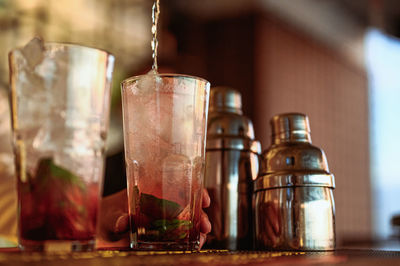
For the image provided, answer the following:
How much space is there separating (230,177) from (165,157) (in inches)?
9.7

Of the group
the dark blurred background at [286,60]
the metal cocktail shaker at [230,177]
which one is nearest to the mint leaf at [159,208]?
the metal cocktail shaker at [230,177]

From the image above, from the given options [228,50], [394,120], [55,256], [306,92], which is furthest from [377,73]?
[55,256]

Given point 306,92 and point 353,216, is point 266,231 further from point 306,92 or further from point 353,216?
point 353,216

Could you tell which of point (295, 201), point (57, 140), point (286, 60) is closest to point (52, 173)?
point (57, 140)

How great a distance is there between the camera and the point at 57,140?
0.52 meters

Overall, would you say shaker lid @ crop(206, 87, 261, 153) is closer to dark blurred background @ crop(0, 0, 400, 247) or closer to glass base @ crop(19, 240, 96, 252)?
glass base @ crop(19, 240, 96, 252)

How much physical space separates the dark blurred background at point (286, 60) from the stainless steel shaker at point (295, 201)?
202 centimetres

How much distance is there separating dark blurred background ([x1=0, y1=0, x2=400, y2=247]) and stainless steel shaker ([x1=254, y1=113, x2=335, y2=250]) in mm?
2017

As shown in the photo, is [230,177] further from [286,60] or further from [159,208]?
[286,60]

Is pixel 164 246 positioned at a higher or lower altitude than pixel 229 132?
lower

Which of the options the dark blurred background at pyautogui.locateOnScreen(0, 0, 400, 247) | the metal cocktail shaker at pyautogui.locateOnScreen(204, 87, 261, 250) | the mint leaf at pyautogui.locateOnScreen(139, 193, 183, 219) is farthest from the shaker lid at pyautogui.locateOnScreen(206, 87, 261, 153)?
the dark blurred background at pyautogui.locateOnScreen(0, 0, 400, 247)

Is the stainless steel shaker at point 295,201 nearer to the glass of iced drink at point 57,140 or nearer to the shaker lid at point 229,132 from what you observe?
the shaker lid at point 229,132

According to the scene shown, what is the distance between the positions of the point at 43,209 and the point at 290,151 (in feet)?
1.38

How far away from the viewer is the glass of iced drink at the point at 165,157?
636 millimetres
